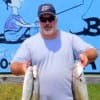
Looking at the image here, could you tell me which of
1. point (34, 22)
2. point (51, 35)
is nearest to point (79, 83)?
point (51, 35)

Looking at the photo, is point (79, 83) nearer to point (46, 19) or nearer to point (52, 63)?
point (52, 63)

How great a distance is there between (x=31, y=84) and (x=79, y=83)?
44 cm

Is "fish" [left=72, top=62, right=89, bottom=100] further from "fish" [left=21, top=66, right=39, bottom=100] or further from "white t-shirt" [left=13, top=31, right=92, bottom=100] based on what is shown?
"fish" [left=21, top=66, right=39, bottom=100]

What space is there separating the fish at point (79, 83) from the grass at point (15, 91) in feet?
13.4

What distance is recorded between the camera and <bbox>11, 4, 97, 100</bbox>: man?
4.97 metres

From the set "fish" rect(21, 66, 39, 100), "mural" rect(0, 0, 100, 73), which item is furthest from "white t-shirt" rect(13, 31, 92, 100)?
"mural" rect(0, 0, 100, 73)

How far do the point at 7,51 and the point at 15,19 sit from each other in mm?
773

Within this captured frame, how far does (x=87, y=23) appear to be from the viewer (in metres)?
11.4

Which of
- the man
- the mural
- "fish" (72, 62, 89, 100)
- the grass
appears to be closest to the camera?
"fish" (72, 62, 89, 100)

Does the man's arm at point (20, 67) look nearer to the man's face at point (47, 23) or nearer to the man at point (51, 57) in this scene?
the man at point (51, 57)

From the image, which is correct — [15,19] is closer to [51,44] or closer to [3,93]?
[3,93]

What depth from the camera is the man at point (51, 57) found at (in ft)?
16.3

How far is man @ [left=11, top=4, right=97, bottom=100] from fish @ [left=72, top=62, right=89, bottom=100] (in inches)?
4.1

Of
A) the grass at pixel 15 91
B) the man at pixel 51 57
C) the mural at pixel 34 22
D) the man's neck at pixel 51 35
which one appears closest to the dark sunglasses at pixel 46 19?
the man at pixel 51 57
